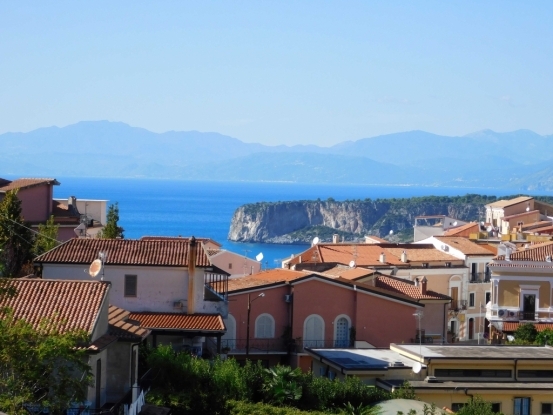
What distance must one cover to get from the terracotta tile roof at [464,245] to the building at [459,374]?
26.6 metres

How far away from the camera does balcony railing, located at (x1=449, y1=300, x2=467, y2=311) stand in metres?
47.4

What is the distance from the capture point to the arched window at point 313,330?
29828 mm

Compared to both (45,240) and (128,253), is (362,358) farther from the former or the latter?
(45,240)

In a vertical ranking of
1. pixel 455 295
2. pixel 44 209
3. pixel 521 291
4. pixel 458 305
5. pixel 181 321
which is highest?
pixel 44 209

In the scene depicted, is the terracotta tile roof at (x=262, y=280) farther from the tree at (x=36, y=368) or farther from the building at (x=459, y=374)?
the tree at (x=36, y=368)

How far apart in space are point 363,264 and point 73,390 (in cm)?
3370

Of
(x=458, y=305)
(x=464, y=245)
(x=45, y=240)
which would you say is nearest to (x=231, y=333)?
(x=45, y=240)

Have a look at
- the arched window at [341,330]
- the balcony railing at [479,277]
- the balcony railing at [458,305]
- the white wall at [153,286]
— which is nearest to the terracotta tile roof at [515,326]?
the arched window at [341,330]

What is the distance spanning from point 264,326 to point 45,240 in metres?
6.71

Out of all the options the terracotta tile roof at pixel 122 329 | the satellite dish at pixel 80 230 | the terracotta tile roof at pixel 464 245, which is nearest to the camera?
the terracotta tile roof at pixel 122 329

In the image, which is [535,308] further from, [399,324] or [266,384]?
[266,384]

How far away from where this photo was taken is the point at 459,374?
74.2 ft

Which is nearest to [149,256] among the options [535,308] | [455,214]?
[535,308]

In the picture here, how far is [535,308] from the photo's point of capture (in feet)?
118
